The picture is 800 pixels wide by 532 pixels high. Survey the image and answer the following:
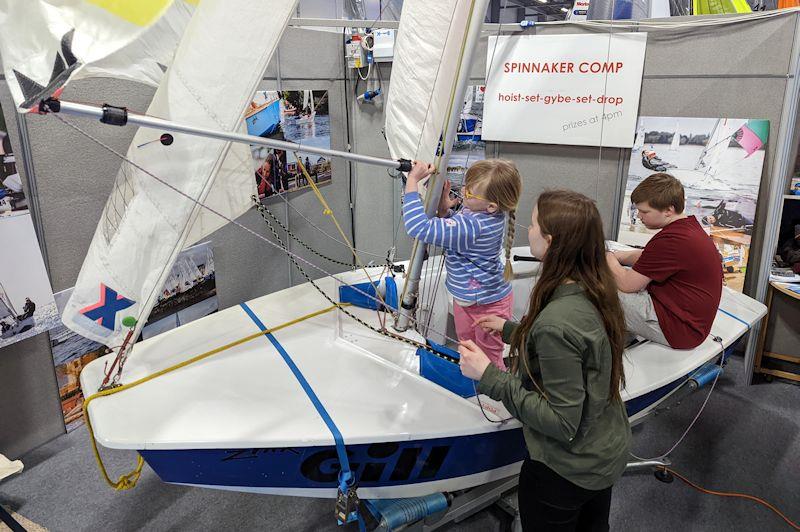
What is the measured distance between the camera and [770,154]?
285cm

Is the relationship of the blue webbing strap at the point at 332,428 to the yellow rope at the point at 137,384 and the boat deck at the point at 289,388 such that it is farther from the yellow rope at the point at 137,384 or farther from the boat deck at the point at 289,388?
the yellow rope at the point at 137,384

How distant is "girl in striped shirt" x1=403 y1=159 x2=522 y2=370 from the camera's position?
5.32 feet

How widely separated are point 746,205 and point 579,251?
235 centimetres

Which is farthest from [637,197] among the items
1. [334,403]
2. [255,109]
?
[255,109]

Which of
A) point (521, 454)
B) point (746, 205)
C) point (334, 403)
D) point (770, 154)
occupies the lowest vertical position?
point (521, 454)

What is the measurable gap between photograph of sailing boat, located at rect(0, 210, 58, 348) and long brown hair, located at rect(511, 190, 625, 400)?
1.98m

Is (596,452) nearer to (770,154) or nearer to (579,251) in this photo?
(579,251)

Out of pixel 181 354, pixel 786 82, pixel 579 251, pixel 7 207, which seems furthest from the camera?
pixel 786 82

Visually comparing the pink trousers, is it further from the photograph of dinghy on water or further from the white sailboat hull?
the photograph of dinghy on water

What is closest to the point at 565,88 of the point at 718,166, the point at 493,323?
the point at 718,166

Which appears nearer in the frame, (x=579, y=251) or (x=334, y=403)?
(x=579, y=251)

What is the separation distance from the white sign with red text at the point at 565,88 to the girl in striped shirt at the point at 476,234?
178 centimetres

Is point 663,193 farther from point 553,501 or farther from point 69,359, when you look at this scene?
point 69,359

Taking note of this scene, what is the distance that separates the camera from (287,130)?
11.1ft
